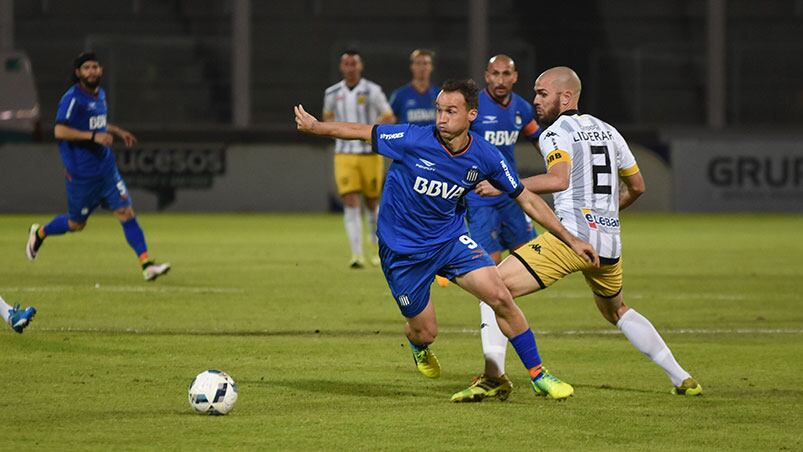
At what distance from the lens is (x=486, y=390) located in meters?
7.82

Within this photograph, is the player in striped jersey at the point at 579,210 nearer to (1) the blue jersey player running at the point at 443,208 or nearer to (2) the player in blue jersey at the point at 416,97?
(1) the blue jersey player running at the point at 443,208

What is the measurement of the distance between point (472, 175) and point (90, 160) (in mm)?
7393

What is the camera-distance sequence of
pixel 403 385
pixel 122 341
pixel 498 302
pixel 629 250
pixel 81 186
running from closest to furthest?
pixel 498 302 → pixel 403 385 → pixel 122 341 → pixel 81 186 → pixel 629 250

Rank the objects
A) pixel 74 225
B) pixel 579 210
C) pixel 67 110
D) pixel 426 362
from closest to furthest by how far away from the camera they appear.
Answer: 1. pixel 579 210
2. pixel 426 362
3. pixel 67 110
4. pixel 74 225

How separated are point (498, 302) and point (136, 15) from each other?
78.7 feet

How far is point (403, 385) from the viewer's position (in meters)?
8.34

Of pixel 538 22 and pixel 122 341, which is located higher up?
pixel 538 22

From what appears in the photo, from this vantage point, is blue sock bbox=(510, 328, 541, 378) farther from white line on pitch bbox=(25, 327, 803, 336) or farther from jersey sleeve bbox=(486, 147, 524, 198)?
white line on pitch bbox=(25, 327, 803, 336)

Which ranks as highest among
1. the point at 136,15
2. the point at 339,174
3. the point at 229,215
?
the point at 136,15

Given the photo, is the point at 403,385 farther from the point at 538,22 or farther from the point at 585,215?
the point at 538,22

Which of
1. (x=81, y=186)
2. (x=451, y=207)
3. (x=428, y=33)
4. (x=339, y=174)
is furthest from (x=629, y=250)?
(x=428, y=33)

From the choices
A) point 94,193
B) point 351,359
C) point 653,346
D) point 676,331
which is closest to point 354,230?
point 94,193

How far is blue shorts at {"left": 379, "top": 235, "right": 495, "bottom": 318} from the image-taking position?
7797mm

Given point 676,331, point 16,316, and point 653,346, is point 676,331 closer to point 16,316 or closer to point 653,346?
point 653,346
